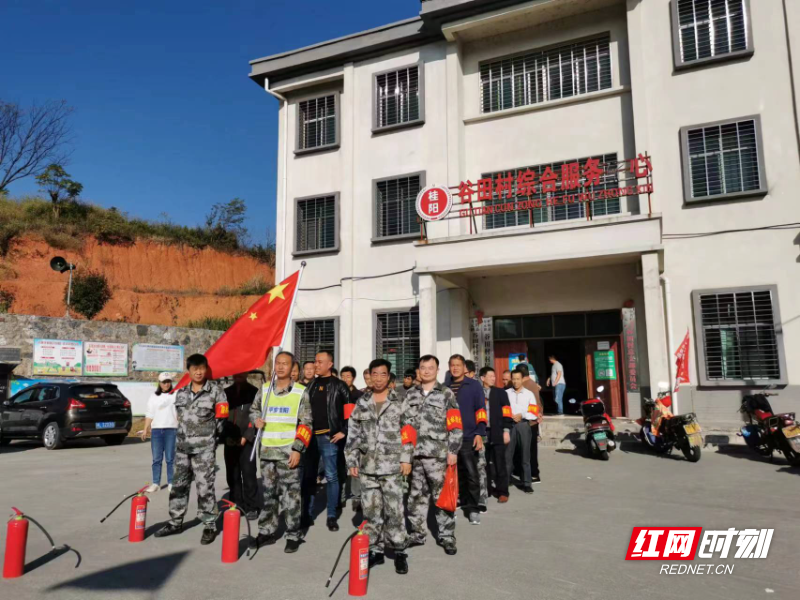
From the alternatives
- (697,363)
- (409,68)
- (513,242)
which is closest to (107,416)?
(513,242)

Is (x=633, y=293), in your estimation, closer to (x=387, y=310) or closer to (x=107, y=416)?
(x=387, y=310)

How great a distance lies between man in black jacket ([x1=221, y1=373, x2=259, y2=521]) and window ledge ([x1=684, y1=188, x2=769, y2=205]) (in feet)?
32.8

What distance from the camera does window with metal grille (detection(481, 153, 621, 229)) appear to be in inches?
522

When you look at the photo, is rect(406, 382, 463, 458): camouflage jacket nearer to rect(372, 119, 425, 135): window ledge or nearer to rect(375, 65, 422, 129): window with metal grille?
rect(372, 119, 425, 135): window ledge

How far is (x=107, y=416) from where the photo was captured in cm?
1382

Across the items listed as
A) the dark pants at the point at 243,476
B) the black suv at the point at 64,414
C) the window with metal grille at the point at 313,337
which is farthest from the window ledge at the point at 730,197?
the black suv at the point at 64,414

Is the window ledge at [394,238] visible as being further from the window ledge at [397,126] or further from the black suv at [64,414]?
the black suv at [64,414]

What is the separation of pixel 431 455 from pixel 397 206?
10.7 meters

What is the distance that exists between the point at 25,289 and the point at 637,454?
26016 millimetres

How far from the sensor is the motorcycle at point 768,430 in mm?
8742

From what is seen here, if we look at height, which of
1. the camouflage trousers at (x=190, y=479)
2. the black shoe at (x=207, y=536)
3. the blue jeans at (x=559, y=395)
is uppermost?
the blue jeans at (x=559, y=395)

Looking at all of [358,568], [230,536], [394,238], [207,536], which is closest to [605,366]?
[394,238]

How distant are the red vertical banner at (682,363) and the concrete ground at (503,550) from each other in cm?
261

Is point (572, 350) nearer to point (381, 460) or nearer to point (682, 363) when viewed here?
point (682, 363)
